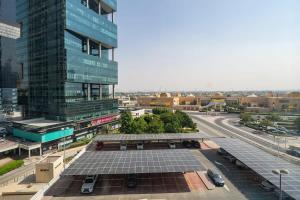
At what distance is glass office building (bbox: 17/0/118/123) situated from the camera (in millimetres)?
65938

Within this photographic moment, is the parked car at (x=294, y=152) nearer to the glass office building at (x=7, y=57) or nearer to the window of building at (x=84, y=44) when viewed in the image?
the window of building at (x=84, y=44)

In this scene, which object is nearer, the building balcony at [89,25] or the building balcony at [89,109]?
the building balcony at [89,25]

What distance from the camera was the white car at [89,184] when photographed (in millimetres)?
28125

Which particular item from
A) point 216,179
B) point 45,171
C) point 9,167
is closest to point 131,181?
point 216,179

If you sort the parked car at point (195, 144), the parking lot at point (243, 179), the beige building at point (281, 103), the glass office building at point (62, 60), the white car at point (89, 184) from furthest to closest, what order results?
the beige building at point (281, 103), the glass office building at point (62, 60), the parked car at point (195, 144), the white car at point (89, 184), the parking lot at point (243, 179)

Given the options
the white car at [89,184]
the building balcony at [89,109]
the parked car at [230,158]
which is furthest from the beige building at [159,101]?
the white car at [89,184]

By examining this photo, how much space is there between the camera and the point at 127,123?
65.6 m

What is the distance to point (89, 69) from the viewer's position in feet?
246

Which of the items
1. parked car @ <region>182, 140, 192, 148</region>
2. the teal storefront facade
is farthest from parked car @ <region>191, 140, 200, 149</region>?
the teal storefront facade

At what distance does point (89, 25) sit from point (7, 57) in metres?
85.9

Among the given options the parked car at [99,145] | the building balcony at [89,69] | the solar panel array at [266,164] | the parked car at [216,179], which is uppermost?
the building balcony at [89,69]

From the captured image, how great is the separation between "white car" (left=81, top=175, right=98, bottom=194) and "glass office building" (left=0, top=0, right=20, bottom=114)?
122098 millimetres

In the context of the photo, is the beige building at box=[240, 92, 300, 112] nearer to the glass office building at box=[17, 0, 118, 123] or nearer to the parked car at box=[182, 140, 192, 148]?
the parked car at box=[182, 140, 192, 148]

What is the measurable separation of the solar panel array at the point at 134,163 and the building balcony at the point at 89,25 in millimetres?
47241
